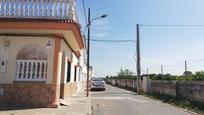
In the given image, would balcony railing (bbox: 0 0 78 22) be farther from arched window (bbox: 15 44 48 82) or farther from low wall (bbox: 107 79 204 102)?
low wall (bbox: 107 79 204 102)

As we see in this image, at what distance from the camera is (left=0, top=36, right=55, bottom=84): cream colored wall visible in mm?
11898

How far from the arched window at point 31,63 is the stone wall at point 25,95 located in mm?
475

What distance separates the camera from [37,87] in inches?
462

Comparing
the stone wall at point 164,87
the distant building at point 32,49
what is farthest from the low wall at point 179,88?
the distant building at point 32,49

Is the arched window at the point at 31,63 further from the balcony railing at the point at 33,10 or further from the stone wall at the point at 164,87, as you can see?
the stone wall at the point at 164,87

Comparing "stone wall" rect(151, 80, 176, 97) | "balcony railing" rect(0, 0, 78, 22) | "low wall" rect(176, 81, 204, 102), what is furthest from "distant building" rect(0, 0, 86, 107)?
"stone wall" rect(151, 80, 176, 97)

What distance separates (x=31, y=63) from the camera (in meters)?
12.3

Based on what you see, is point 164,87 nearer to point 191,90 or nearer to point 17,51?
point 191,90

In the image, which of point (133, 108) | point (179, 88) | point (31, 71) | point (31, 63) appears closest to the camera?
point (31, 71)

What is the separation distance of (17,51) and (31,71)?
1.23 metres

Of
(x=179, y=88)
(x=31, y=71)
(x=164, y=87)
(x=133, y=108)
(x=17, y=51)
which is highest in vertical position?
(x=17, y=51)

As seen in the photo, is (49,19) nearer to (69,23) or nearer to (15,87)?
(69,23)

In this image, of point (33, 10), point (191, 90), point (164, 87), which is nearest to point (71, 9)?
point (33, 10)

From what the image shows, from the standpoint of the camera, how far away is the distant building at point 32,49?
37.6 ft
